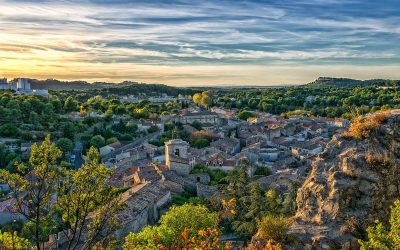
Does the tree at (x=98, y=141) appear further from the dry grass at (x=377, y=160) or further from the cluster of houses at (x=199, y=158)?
the dry grass at (x=377, y=160)

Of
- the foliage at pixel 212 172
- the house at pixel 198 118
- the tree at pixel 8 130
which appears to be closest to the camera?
the foliage at pixel 212 172

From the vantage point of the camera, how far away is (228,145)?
181 ft

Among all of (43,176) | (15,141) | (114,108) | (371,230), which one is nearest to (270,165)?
(15,141)

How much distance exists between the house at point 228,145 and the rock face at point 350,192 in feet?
125

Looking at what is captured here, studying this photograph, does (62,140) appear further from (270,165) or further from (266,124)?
(266,124)

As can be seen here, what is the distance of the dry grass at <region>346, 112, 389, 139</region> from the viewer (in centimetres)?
1426

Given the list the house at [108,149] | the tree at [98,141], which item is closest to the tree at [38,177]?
the house at [108,149]

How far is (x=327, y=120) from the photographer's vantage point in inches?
3076

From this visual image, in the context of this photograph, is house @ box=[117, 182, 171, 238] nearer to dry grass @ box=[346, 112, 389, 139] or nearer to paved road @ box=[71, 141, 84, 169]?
dry grass @ box=[346, 112, 389, 139]

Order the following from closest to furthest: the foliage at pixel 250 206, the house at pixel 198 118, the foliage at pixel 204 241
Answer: the foliage at pixel 204 241, the foliage at pixel 250 206, the house at pixel 198 118

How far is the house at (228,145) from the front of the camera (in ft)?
175

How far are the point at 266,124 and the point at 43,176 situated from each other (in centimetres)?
6514

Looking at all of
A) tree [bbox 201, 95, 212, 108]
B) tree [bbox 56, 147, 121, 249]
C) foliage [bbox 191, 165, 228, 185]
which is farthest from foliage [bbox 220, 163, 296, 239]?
tree [bbox 201, 95, 212, 108]

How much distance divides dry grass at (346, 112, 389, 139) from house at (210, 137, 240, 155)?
123 ft
